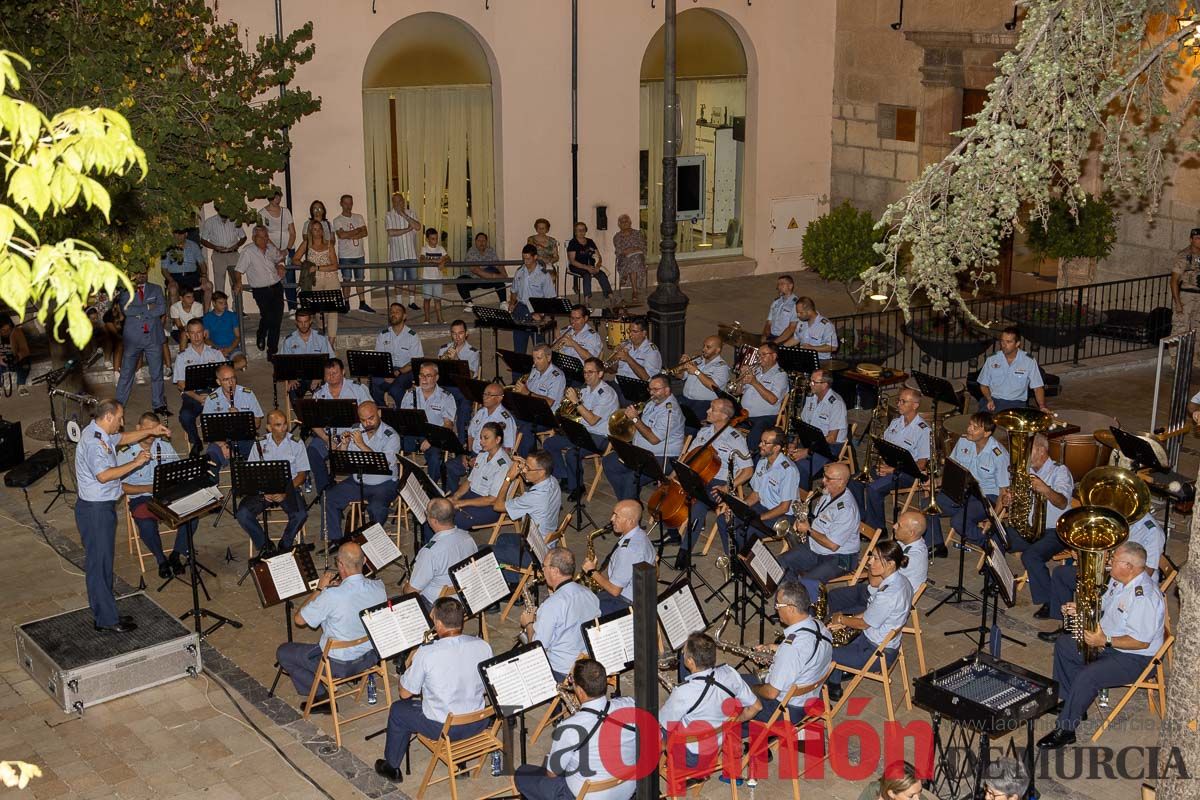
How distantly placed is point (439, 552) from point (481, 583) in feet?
2.55

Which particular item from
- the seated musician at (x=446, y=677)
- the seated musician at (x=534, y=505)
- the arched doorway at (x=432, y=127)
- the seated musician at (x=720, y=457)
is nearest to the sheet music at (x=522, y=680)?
the seated musician at (x=446, y=677)

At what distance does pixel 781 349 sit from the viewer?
15234mm

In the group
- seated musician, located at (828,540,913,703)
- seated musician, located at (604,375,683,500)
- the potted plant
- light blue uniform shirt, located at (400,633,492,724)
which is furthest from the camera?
the potted plant

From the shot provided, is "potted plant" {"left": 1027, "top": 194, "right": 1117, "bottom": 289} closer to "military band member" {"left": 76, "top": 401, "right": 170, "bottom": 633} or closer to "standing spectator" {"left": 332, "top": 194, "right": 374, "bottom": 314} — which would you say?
"standing spectator" {"left": 332, "top": 194, "right": 374, "bottom": 314}

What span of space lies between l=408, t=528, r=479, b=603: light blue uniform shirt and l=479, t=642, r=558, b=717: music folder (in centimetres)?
195

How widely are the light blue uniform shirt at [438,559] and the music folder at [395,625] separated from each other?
1.14 meters

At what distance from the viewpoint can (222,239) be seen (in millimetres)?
20422

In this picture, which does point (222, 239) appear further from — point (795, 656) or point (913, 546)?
point (795, 656)

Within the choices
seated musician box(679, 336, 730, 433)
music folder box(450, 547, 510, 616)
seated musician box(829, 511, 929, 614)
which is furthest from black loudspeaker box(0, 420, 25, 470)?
seated musician box(829, 511, 929, 614)

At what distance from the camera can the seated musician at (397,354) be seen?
645 inches

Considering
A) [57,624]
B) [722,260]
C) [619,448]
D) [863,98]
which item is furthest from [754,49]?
[57,624]

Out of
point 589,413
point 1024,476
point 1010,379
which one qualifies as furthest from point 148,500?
point 1010,379

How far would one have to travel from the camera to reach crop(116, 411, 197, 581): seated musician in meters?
12.6

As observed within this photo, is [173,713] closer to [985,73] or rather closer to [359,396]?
[359,396]
